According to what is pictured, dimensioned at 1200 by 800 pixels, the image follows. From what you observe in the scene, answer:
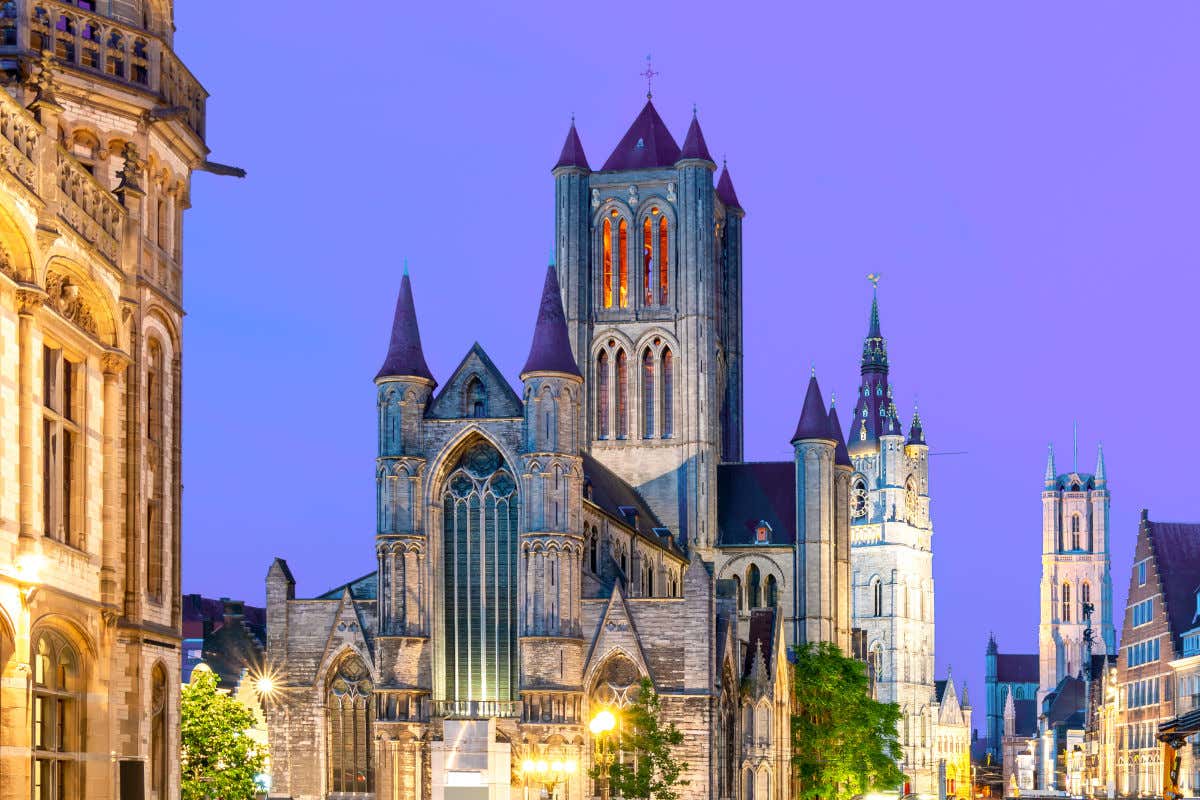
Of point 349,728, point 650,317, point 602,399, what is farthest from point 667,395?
point 349,728

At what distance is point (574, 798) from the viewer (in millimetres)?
71125

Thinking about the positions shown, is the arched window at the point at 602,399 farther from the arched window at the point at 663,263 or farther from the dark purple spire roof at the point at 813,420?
the dark purple spire roof at the point at 813,420

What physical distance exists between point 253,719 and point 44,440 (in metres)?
27.3

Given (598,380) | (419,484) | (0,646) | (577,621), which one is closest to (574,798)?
(577,621)

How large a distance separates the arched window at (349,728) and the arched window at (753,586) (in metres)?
29.3

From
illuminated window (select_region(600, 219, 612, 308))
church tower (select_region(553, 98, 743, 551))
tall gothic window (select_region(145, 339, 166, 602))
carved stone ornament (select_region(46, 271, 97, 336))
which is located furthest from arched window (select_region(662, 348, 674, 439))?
carved stone ornament (select_region(46, 271, 97, 336))

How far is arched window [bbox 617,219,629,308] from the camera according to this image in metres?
98.8

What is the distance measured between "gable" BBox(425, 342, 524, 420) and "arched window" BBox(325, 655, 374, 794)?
986 cm

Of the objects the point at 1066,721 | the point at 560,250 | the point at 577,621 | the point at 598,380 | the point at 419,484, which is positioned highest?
the point at 560,250

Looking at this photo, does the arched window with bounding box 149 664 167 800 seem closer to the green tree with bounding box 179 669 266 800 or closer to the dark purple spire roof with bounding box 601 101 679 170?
the green tree with bounding box 179 669 266 800

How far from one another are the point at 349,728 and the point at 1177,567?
37338 millimetres

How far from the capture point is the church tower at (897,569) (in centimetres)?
18138

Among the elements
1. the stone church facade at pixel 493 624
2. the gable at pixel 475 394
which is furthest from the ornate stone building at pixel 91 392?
the gable at pixel 475 394

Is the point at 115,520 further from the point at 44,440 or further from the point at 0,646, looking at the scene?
the point at 0,646
